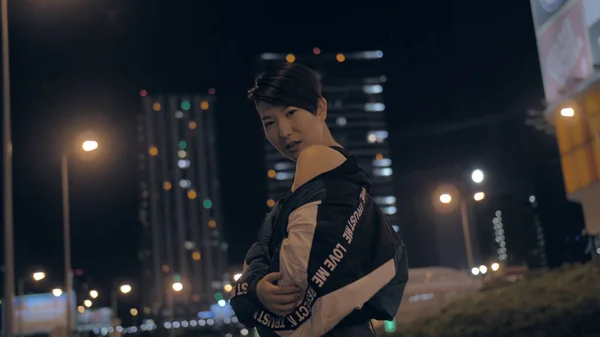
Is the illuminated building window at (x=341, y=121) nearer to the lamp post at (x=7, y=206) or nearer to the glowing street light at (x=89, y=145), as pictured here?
the glowing street light at (x=89, y=145)

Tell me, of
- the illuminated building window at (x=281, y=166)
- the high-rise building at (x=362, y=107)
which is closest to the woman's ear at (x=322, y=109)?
the illuminated building window at (x=281, y=166)

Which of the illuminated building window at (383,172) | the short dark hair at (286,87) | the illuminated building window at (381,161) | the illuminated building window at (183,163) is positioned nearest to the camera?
the short dark hair at (286,87)

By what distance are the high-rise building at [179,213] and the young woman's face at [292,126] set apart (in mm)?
137182

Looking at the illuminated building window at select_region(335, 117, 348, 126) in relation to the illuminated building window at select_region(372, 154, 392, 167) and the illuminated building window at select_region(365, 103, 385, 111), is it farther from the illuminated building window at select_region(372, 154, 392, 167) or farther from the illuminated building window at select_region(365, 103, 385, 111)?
the illuminated building window at select_region(372, 154, 392, 167)

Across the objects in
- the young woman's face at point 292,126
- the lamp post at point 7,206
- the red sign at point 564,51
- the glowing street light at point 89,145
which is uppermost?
the red sign at point 564,51

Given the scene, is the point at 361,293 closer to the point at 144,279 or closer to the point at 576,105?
the point at 576,105

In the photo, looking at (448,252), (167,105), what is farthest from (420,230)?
(167,105)

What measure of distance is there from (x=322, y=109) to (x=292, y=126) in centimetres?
21

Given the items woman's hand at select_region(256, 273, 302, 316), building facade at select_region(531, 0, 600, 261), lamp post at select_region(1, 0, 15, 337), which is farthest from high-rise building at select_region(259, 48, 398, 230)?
woman's hand at select_region(256, 273, 302, 316)

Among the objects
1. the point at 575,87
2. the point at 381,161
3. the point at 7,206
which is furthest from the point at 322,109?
the point at 381,161

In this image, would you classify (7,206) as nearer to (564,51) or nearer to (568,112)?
(564,51)

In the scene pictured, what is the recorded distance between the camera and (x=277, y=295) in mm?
2338

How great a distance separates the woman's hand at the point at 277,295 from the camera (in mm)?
2332

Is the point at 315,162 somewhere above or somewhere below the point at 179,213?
below
